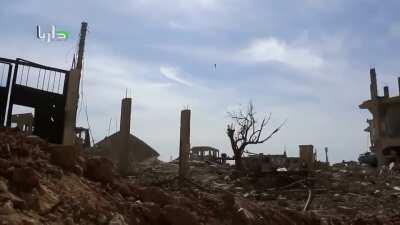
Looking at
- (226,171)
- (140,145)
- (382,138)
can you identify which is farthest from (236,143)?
(382,138)

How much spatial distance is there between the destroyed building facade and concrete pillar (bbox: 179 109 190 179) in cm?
1791

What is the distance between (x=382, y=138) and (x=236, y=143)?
11.0 meters

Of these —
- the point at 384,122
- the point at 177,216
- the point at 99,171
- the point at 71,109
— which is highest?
the point at 384,122

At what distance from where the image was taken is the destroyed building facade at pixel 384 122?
28.4 m

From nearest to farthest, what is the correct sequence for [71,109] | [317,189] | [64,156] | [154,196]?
[64,156]
[154,196]
[71,109]
[317,189]

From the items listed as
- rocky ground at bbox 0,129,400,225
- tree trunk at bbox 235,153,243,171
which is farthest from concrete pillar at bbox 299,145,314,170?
rocky ground at bbox 0,129,400,225

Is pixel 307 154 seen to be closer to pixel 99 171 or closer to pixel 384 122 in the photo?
pixel 384 122

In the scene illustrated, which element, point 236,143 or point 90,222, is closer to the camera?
point 90,222

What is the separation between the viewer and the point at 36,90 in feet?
34.6

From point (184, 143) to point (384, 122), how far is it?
20002 millimetres

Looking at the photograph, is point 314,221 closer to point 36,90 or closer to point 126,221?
point 126,221

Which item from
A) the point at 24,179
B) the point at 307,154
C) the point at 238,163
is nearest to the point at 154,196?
the point at 24,179

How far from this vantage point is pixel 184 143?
13.5 meters

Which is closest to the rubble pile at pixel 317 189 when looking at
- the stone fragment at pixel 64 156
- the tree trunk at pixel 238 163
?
the tree trunk at pixel 238 163
